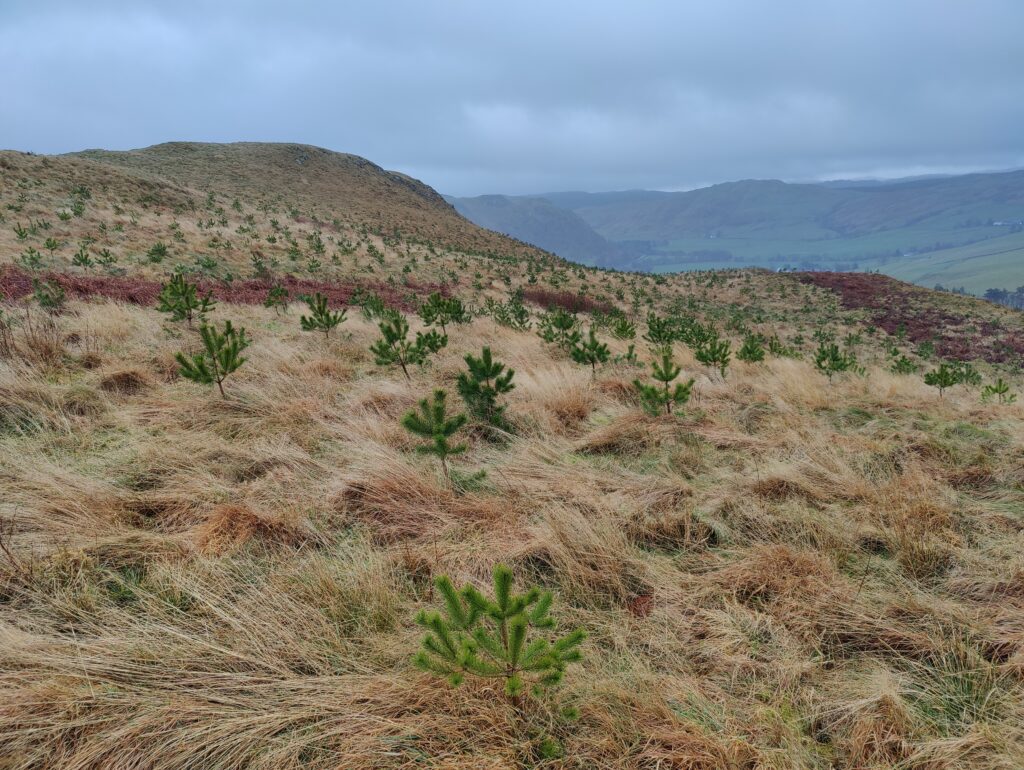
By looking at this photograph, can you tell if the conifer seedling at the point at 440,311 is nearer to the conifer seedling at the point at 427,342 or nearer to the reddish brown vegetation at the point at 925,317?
the conifer seedling at the point at 427,342

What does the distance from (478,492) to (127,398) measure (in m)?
3.92

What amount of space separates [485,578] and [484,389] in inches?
97.9

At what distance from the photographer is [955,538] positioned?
112 inches

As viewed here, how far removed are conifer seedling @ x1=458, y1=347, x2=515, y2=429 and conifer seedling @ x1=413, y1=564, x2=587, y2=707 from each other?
10.2 feet

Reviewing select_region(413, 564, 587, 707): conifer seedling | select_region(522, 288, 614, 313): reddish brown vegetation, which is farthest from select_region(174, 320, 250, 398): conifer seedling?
select_region(522, 288, 614, 313): reddish brown vegetation

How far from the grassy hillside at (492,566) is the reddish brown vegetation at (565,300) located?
21698 mm

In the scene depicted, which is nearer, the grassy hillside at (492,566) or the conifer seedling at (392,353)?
the grassy hillside at (492,566)

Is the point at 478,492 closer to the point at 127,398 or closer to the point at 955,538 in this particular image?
the point at 955,538

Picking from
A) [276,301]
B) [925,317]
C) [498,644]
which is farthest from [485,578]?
[925,317]

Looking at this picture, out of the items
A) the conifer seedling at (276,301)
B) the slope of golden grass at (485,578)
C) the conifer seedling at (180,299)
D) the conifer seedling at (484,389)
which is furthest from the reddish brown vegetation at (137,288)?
the conifer seedling at (484,389)

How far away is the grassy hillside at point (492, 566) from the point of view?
1680 mm

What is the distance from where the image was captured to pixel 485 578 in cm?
267

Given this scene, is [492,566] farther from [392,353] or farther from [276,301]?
[276,301]

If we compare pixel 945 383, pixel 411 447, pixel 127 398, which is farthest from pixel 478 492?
pixel 945 383
